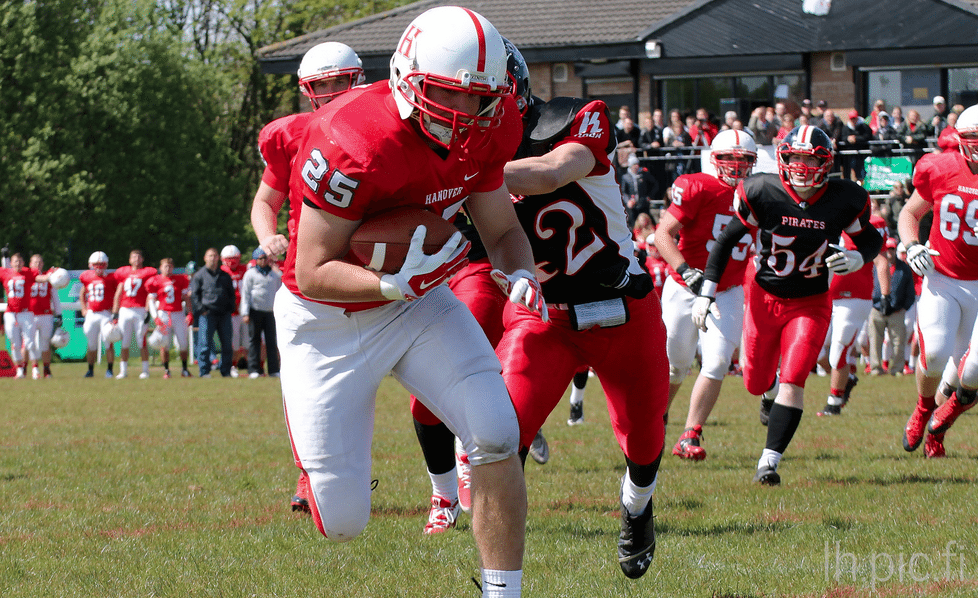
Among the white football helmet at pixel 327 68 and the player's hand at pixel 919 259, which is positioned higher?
the white football helmet at pixel 327 68

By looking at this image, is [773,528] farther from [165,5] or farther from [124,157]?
[165,5]

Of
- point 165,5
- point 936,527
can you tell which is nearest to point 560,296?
point 936,527

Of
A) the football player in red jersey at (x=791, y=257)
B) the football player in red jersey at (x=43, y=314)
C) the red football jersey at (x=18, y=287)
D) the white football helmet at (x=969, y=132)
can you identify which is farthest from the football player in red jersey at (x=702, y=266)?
the red football jersey at (x=18, y=287)

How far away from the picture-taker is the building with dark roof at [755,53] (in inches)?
899

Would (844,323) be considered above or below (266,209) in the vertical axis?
below

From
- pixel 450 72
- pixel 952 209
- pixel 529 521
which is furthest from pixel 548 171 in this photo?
pixel 952 209

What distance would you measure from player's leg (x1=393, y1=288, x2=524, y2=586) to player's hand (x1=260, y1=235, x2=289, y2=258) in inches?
54.2

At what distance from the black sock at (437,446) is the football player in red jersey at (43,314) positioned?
1326 centimetres

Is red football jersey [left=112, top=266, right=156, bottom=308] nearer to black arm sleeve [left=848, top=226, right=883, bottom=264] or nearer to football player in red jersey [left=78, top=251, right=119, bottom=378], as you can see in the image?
football player in red jersey [left=78, top=251, right=119, bottom=378]

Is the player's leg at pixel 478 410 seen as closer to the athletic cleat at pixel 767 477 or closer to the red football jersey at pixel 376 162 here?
the red football jersey at pixel 376 162

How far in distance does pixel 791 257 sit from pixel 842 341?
4.19m

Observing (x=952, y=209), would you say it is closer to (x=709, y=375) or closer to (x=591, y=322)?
(x=709, y=375)

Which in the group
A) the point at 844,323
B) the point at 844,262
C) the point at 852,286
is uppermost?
the point at 844,262

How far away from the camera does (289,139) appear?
496cm
